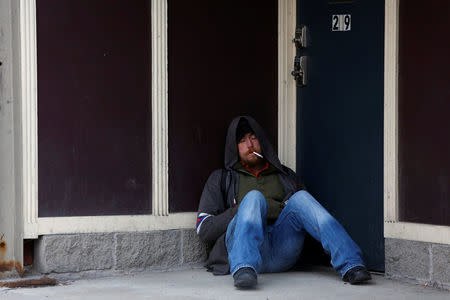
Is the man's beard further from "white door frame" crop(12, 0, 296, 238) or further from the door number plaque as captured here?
the door number plaque

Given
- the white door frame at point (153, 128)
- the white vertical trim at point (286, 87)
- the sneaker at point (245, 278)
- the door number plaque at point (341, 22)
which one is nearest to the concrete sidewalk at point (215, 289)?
the sneaker at point (245, 278)

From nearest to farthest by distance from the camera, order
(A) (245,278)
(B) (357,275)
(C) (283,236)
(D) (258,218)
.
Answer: (A) (245,278) < (B) (357,275) < (D) (258,218) < (C) (283,236)

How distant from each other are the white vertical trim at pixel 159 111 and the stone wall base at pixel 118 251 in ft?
0.77

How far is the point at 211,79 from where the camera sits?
19.7 feet

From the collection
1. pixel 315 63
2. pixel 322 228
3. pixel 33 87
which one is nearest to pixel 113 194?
pixel 33 87

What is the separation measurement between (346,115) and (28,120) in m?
2.34

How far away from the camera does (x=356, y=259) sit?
4.94 m

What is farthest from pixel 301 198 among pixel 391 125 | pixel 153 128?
pixel 153 128

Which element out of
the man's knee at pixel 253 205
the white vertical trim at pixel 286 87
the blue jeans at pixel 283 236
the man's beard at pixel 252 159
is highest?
the white vertical trim at pixel 286 87

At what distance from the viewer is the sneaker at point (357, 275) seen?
489 centimetres

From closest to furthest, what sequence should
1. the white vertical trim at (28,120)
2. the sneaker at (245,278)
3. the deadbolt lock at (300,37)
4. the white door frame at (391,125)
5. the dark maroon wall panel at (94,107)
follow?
1. the sneaker at (245,278)
2. the white vertical trim at (28,120)
3. the dark maroon wall panel at (94,107)
4. the white door frame at (391,125)
5. the deadbolt lock at (300,37)

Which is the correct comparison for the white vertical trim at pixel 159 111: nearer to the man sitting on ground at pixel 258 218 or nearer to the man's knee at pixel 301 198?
the man sitting on ground at pixel 258 218

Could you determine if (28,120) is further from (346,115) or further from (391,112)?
(391,112)

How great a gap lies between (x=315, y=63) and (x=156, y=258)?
1.98 metres
